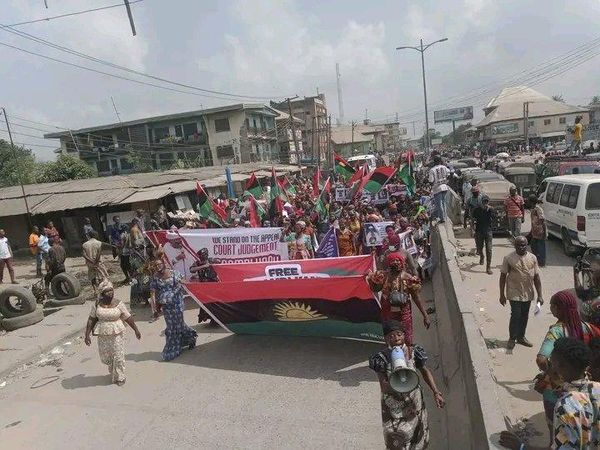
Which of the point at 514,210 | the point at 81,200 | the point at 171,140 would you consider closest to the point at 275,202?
the point at 514,210

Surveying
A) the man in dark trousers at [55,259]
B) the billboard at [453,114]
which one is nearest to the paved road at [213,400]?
the man in dark trousers at [55,259]

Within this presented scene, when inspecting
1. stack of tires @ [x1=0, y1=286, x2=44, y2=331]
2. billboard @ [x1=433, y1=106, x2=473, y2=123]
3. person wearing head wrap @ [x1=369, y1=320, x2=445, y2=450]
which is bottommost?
stack of tires @ [x1=0, y1=286, x2=44, y2=331]

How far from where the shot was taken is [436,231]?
1166cm

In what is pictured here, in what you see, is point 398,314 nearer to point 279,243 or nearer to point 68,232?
point 279,243

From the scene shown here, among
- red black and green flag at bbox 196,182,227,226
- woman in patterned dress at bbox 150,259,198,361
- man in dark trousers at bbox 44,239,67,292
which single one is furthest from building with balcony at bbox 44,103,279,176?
woman in patterned dress at bbox 150,259,198,361

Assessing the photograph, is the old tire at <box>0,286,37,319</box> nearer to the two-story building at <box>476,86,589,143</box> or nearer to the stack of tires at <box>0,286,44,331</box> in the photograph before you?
the stack of tires at <box>0,286,44,331</box>

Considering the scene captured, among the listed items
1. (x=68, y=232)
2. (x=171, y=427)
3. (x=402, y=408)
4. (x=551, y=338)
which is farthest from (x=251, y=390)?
(x=68, y=232)

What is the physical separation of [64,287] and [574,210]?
40.3 ft

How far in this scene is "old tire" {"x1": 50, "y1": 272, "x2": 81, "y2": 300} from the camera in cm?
1219

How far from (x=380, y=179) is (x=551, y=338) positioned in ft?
38.6

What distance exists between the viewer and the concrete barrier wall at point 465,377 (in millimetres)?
3795

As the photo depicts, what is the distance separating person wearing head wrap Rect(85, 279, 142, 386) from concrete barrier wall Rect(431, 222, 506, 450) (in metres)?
4.44

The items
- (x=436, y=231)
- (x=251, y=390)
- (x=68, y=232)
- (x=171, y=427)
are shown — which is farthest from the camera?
→ (x=68, y=232)

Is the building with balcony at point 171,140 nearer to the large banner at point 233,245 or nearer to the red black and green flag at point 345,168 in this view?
the red black and green flag at point 345,168
